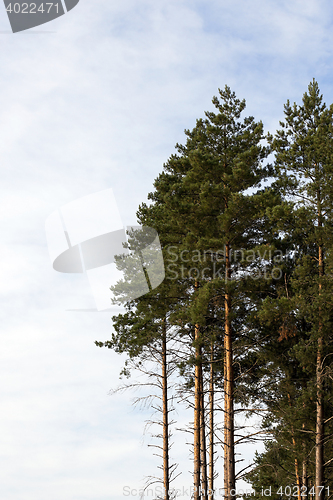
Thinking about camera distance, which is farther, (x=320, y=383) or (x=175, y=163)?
(x=175, y=163)

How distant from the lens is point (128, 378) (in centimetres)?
1539

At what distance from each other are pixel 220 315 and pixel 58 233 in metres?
5.65

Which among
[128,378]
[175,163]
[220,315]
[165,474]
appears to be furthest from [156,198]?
[165,474]

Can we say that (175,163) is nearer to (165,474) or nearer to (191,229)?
(191,229)

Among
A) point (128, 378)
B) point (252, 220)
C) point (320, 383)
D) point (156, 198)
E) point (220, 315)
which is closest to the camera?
point (320, 383)
